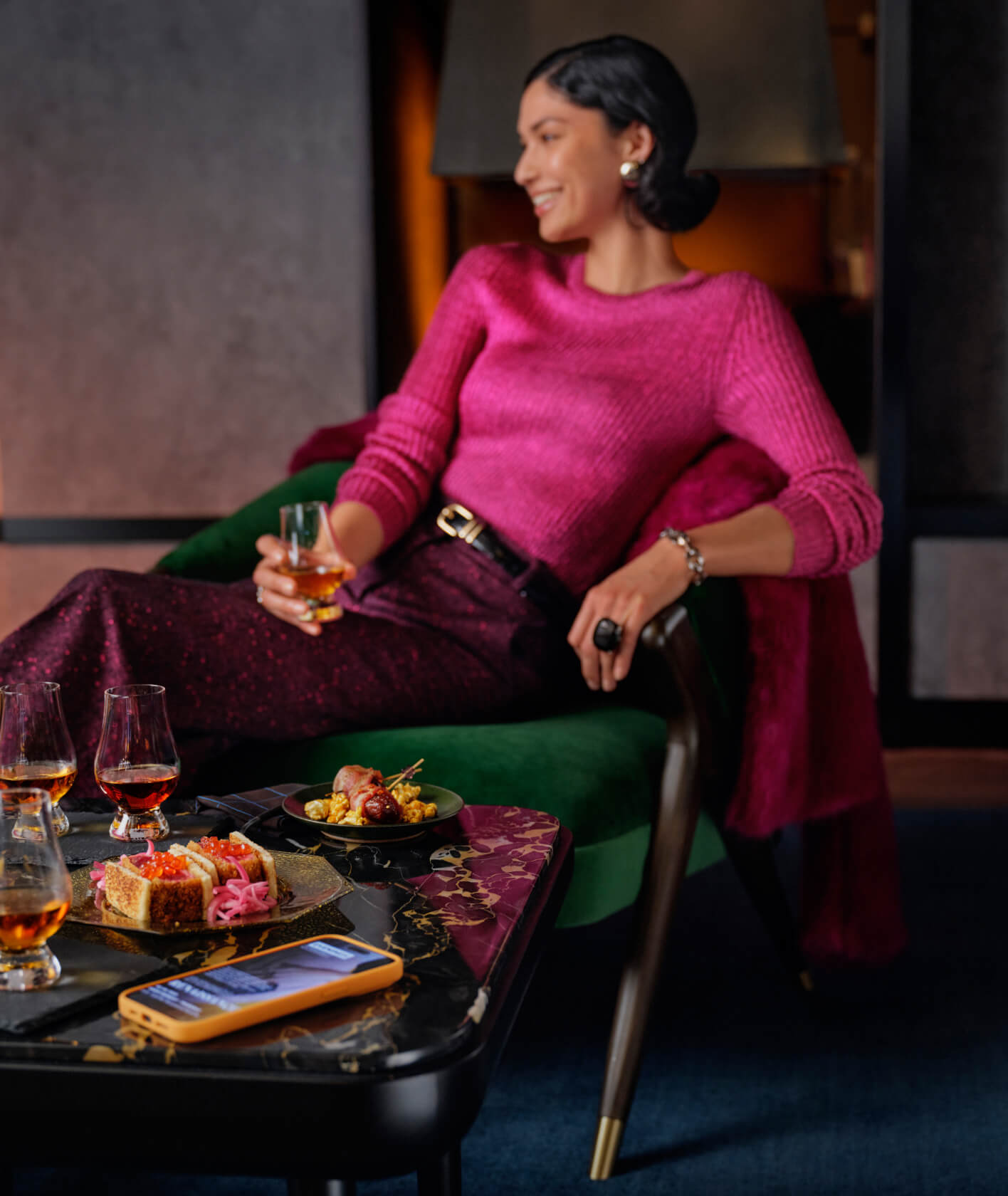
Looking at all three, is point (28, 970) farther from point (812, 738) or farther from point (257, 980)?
point (812, 738)

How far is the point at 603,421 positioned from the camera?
1.87 m

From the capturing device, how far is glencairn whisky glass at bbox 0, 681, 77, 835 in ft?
3.55

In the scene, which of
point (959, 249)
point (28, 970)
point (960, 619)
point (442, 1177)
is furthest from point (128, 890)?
point (959, 249)

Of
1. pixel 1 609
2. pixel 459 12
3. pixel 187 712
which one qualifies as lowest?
pixel 1 609

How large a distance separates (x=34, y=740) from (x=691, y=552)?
875 millimetres

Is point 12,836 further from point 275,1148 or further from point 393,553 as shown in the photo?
point 393,553

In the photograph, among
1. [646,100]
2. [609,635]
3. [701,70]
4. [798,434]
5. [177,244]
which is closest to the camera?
[609,635]

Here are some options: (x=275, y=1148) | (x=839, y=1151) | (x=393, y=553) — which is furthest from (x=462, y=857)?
(x=393, y=553)

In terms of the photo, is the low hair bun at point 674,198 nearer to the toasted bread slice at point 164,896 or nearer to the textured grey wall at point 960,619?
the toasted bread slice at point 164,896

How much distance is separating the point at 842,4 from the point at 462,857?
9.88 ft

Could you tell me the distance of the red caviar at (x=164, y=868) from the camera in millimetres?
936

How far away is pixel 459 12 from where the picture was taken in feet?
11.0

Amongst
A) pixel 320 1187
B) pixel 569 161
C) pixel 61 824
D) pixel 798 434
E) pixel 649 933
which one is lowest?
pixel 649 933

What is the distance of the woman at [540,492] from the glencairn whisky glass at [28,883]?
69 centimetres
